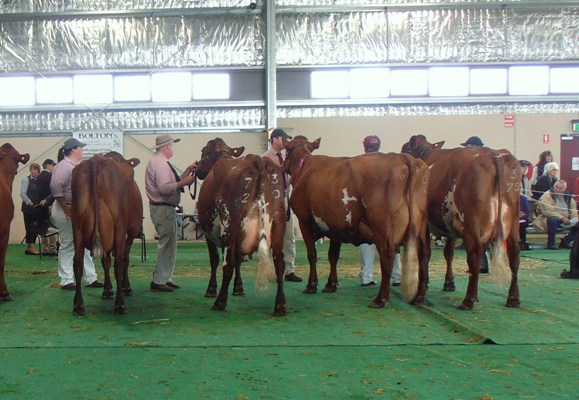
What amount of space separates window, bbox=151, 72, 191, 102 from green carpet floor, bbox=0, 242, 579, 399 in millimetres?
8944

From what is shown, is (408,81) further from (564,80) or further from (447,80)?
(564,80)

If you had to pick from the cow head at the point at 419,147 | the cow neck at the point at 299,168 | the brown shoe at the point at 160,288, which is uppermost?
the cow head at the point at 419,147

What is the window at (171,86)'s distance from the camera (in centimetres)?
1684

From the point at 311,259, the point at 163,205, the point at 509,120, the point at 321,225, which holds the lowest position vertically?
the point at 311,259

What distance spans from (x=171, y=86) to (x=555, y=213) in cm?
896

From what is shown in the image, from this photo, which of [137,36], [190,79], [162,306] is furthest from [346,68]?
[162,306]

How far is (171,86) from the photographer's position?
16.8 meters

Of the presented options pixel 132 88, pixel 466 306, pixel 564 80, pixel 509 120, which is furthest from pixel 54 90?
pixel 466 306

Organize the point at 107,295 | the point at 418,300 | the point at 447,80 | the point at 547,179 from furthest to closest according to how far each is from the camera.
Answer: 1. the point at 447,80
2. the point at 547,179
3. the point at 107,295
4. the point at 418,300

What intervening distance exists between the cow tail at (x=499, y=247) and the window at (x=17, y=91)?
12881 mm

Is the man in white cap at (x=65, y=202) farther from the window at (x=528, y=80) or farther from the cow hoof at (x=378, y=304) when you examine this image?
the window at (x=528, y=80)

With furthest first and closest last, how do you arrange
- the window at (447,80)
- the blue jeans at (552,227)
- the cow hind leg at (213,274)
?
the window at (447,80) < the blue jeans at (552,227) < the cow hind leg at (213,274)

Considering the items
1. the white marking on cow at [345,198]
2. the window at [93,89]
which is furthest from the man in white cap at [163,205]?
the window at [93,89]

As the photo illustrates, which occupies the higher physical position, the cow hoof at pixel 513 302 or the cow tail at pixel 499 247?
the cow tail at pixel 499 247
